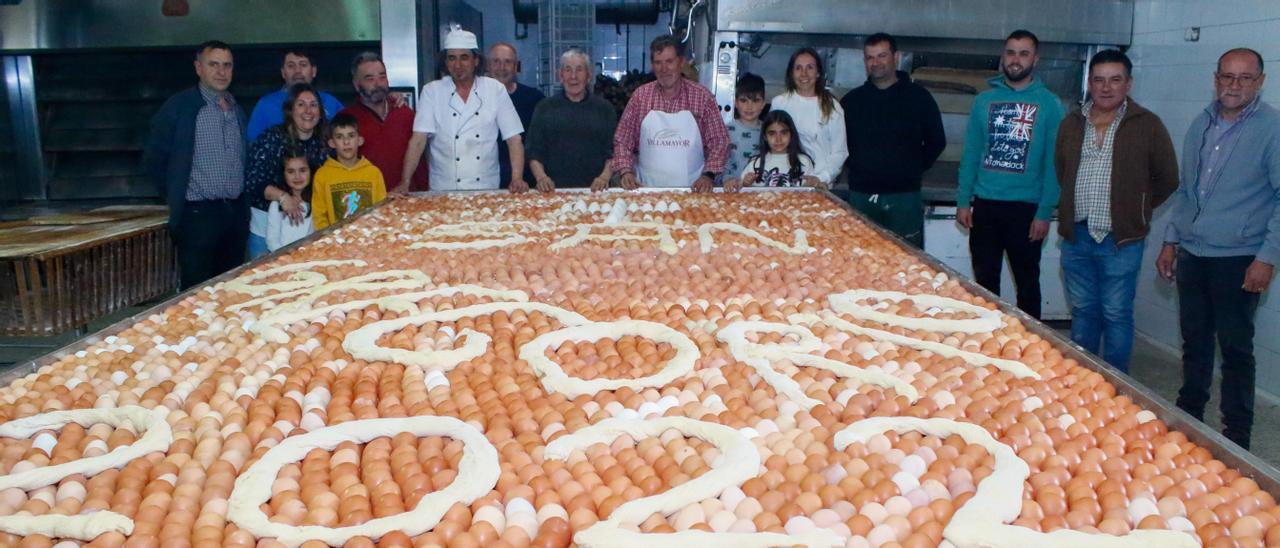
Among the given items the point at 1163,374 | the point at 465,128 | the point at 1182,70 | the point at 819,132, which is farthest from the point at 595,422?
the point at 1182,70

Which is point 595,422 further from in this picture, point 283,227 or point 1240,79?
point 283,227

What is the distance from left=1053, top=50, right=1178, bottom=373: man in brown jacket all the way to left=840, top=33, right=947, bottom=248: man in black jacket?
0.76 meters

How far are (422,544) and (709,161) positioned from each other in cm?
360

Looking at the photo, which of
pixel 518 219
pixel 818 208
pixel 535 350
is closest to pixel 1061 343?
pixel 535 350

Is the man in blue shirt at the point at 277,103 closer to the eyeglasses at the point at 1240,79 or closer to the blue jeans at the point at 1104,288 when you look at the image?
the blue jeans at the point at 1104,288

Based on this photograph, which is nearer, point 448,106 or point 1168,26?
point 448,106

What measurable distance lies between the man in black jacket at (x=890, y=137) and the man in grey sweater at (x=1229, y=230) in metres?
1.26

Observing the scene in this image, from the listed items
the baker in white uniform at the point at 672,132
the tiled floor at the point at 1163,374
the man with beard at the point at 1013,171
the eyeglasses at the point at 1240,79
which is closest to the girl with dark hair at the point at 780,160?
the baker in white uniform at the point at 672,132

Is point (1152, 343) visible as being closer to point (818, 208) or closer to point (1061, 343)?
point (818, 208)

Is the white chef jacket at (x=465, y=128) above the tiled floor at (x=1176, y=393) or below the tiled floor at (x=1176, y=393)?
above

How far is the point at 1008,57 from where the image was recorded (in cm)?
421

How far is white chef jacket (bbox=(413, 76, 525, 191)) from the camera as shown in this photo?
460 centimetres

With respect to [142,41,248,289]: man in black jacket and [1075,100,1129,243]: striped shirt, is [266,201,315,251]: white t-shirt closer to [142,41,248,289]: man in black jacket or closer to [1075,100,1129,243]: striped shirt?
[142,41,248,289]: man in black jacket

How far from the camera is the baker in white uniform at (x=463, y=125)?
457 centimetres
